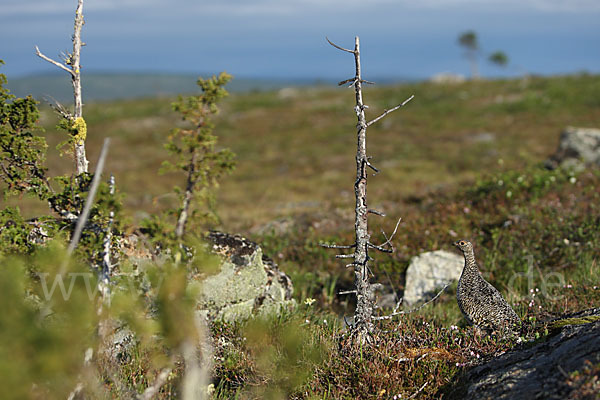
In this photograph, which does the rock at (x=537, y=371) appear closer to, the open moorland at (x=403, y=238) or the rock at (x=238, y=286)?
the open moorland at (x=403, y=238)

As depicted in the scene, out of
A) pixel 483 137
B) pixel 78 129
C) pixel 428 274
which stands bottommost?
pixel 483 137

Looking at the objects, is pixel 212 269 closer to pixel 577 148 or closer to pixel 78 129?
pixel 78 129

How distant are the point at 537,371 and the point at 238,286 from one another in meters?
3.58

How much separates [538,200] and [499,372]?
24.5 ft

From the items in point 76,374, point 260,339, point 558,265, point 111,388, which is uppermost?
point 76,374

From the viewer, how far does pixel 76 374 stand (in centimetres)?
280

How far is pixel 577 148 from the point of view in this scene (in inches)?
653

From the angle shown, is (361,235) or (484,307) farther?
(484,307)

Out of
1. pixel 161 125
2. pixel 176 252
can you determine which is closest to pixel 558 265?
pixel 176 252

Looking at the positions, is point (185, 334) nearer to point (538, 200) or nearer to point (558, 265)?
point (558, 265)

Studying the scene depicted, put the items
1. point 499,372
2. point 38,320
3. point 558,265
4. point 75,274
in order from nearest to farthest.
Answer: point 38,320 < point 75,274 < point 499,372 < point 558,265

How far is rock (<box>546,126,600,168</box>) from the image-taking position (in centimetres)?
1630

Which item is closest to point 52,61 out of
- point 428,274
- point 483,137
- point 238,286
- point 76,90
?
point 76,90

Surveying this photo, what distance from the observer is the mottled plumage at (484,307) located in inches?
202
